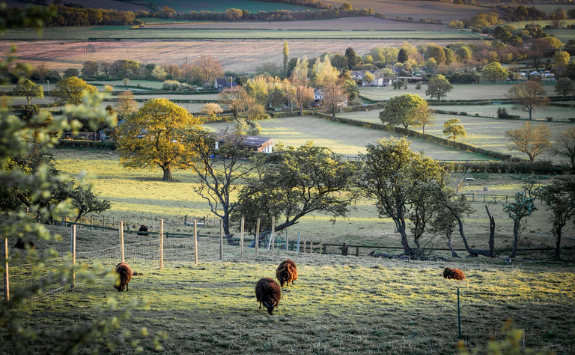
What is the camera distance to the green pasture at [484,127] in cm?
7800

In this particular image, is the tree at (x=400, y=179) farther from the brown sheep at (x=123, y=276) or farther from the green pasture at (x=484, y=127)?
the green pasture at (x=484, y=127)

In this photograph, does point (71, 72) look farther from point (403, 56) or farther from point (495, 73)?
point (495, 73)

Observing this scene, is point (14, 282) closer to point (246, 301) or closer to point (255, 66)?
point (246, 301)

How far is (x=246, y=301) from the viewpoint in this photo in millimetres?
16422

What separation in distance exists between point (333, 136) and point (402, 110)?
1426 cm

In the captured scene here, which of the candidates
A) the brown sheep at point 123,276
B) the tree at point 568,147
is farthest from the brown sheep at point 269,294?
the tree at point 568,147

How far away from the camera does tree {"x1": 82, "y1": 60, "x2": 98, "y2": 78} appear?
144625 millimetres

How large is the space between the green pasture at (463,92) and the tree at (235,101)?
41.4 meters

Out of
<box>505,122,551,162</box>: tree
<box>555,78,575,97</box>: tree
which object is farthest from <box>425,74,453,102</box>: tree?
<box>505,122,551,162</box>: tree

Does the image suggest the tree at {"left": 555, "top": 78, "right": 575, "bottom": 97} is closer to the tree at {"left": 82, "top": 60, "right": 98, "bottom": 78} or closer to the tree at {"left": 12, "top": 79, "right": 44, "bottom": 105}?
the tree at {"left": 12, "top": 79, "right": 44, "bottom": 105}

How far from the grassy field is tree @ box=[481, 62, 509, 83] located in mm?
71724

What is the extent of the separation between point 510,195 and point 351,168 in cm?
2566

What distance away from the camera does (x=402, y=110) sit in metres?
88.8

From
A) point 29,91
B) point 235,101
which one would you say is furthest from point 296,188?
point 29,91
